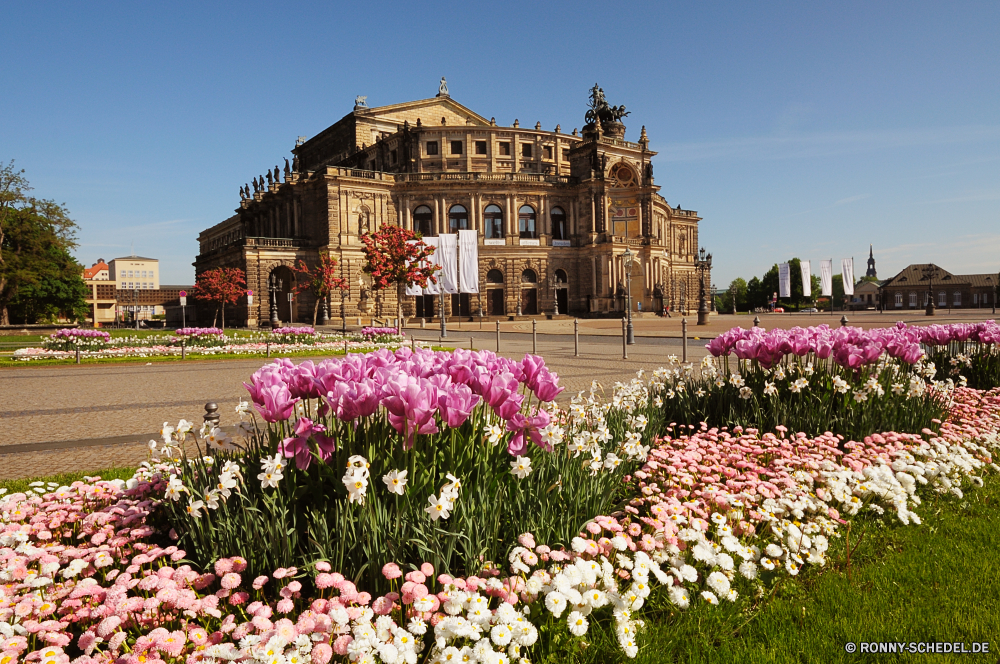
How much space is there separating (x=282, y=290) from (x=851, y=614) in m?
56.0

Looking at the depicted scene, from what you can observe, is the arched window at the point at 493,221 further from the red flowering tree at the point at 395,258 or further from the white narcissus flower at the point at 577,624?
the white narcissus flower at the point at 577,624

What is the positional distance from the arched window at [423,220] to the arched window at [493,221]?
5.00 meters

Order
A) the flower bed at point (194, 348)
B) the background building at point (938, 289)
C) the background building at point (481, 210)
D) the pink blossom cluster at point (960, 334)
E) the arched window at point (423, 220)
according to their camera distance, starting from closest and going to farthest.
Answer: the pink blossom cluster at point (960, 334), the flower bed at point (194, 348), the background building at point (481, 210), the arched window at point (423, 220), the background building at point (938, 289)

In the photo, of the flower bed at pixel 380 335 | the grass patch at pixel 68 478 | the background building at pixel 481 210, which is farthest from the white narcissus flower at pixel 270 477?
the background building at pixel 481 210

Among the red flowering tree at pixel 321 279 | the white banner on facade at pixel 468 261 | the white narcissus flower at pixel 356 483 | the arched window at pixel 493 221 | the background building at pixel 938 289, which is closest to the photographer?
the white narcissus flower at pixel 356 483

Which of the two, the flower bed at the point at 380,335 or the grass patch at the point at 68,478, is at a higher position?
the flower bed at the point at 380,335

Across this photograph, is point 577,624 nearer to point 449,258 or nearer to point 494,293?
point 449,258

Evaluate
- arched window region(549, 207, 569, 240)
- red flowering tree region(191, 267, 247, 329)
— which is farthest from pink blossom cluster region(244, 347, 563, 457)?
arched window region(549, 207, 569, 240)

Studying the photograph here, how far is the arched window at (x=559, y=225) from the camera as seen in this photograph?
59062 millimetres

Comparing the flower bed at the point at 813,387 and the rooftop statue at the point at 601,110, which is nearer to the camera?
the flower bed at the point at 813,387

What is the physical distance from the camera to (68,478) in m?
5.38

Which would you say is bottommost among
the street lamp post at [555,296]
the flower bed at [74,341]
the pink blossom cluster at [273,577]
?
the pink blossom cluster at [273,577]

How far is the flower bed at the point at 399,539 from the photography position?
240 centimetres

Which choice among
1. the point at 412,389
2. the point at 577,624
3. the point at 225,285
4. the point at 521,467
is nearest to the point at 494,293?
the point at 225,285
